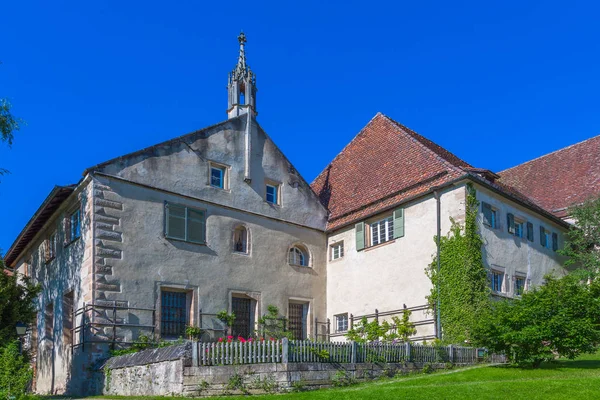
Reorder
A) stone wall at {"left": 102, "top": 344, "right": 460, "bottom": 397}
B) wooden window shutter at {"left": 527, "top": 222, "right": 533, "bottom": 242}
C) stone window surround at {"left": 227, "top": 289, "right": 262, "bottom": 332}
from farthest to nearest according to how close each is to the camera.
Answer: wooden window shutter at {"left": 527, "top": 222, "right": 533, "bottom": 242} → stone window surround at {"left": 227, "top": 289, "right": 262, "bottom": 332} → stone wall at {"left": 102, "top": 344, "right": 460, "bottom": 397}

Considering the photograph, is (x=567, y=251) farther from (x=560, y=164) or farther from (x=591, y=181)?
(x=560, y=164)

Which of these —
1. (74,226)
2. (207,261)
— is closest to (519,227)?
(207,261)

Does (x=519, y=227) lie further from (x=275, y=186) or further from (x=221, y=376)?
(x=221, y=376)

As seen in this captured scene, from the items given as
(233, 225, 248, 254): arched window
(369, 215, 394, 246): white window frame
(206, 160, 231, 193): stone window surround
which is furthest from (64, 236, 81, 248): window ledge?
(369, 215, 394, 246): white window frame

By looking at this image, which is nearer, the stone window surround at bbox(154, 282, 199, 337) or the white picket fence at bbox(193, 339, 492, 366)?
the white picket fence at bbox(193, 339, 492, 366)

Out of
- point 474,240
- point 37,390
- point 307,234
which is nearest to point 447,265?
point 474,240

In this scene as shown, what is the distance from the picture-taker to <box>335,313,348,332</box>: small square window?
95.0 ft

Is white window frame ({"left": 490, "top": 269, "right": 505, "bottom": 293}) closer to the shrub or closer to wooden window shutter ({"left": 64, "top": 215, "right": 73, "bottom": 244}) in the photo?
wooden window shutter ({"left": 64, "top": 215, "right": 73, "bottom": 244})

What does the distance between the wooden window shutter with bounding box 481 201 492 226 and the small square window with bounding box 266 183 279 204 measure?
8.61 m

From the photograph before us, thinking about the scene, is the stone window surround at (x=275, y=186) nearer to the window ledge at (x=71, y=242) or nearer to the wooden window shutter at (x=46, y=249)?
the window ledge at (x=71, y=242)

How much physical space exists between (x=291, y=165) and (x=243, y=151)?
9.20 ft

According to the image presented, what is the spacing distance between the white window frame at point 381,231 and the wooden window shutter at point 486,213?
376 centimetres

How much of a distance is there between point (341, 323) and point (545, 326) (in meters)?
11.4

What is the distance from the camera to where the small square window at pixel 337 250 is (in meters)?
29.9
